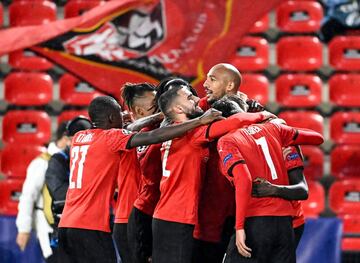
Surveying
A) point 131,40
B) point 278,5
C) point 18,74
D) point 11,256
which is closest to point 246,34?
point 278,5

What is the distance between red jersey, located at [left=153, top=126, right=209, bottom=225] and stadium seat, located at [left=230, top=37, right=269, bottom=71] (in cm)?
491

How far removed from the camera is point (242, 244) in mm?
5051

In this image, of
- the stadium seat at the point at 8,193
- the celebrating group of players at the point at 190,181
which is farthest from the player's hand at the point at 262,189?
the stadium seat at the point at 8,193

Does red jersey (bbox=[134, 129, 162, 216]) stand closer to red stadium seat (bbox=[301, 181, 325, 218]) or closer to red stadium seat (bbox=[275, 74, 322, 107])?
red stadium seat (bbox=[301, 181, 325, 218])

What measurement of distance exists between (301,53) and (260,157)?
5155 mm

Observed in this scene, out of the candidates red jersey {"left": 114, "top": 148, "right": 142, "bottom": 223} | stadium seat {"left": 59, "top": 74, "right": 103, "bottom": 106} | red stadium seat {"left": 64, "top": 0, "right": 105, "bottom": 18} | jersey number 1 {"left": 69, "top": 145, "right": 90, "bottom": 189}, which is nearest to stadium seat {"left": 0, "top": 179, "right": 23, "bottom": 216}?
stadium seat {"left": 59, "top": 74, "right": 103, "bottom": 106}

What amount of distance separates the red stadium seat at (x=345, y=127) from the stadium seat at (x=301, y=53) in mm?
572

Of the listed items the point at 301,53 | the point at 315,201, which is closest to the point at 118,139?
the point at 315,201

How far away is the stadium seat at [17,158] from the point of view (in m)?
9.76

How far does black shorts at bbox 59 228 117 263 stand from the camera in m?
5.72

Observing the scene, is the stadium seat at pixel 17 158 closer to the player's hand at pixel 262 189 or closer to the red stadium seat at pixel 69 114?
the red stadium seat at pixel 69 114

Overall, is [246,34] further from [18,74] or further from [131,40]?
[18,74]

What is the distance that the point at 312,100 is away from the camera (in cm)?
1012

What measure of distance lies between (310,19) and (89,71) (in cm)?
238
